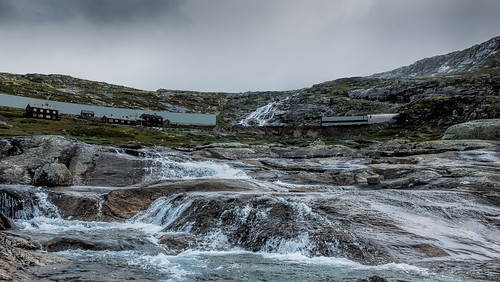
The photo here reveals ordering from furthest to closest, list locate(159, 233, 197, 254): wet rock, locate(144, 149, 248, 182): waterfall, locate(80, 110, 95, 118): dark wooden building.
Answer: locate(80, 110, 95, 118): dark wooden building
locate(144, 149, 248, 182): waterfall
locate(159, 233, 197, 254): wet rock

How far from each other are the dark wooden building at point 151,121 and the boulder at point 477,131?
3441 inches

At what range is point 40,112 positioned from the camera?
98438 mm

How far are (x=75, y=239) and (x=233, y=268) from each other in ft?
24.1

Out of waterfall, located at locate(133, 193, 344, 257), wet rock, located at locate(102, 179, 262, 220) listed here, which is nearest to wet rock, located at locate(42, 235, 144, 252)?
waterfall, located at locate(133, 193, 344, 257)

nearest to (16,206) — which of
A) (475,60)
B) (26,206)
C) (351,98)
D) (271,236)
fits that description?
(26,206)

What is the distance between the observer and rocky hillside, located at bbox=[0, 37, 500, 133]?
96.5 meters

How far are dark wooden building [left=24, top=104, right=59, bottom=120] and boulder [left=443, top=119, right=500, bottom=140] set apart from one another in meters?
101

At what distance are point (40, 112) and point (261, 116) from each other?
7580cm

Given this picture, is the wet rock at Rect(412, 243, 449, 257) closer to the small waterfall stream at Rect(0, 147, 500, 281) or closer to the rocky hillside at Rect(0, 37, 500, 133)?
the small waterfall stream at Rect(0, 147, 500, 281)

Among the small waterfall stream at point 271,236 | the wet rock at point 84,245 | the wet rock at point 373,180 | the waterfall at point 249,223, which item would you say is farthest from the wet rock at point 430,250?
the wet rock at point 373,180

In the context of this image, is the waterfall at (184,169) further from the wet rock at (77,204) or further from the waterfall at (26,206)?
the waterfall at (26,206)

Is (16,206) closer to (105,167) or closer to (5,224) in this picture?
(5,224)

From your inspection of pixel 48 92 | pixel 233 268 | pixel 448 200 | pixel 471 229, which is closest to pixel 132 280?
pixel 233 268

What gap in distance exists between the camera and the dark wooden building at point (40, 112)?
9638cm
